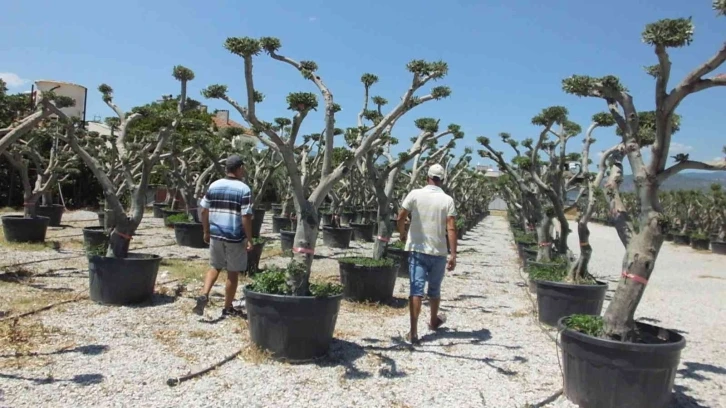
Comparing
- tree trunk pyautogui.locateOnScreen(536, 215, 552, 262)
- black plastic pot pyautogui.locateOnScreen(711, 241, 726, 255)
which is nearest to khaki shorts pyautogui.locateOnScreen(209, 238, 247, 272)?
tree trunk pyautogui.locateOnScreen(536, 215, 552, 262)

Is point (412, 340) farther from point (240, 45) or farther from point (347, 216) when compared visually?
point (347, 216)

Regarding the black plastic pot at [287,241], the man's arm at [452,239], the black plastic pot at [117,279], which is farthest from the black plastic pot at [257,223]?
the man's arm at [452,239]

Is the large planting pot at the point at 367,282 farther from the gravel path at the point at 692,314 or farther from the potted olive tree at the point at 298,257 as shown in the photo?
the gravel path at the point at 692,314

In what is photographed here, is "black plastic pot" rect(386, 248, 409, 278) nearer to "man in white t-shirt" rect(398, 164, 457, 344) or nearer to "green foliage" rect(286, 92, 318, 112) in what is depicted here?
"man in white t-shirt" rect(398, 164, 457, 344)

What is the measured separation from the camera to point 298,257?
4.55 m

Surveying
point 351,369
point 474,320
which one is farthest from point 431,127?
point 351,369

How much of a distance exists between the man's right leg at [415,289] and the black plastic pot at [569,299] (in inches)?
67.3

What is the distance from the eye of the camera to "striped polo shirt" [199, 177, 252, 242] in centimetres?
539

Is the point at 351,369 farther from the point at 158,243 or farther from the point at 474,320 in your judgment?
the point at 158,243

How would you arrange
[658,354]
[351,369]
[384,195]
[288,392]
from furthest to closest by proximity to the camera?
1. [384,195]
2. [351,369]
3. [288,392]
4. [658,354]

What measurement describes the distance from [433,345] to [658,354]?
6.44ft

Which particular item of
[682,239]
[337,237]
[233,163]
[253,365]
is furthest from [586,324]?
[682,239]

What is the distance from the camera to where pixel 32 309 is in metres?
5.20

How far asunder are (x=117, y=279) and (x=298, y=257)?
2.21 meters
